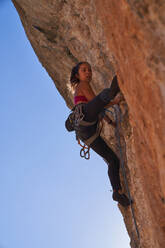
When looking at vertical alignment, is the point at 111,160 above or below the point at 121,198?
above

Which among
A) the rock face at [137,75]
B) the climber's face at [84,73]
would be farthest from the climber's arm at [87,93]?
the rock face at [137,75]

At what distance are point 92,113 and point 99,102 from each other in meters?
0.23

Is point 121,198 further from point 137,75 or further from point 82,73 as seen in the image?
point 137,75

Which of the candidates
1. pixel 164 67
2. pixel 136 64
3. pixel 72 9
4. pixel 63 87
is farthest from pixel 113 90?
pixel 63 87

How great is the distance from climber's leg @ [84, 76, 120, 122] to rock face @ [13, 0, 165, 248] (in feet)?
1.09

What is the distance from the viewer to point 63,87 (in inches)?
257

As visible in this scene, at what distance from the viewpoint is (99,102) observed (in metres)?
3.48

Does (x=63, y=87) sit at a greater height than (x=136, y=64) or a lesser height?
greater

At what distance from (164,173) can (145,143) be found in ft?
1.37

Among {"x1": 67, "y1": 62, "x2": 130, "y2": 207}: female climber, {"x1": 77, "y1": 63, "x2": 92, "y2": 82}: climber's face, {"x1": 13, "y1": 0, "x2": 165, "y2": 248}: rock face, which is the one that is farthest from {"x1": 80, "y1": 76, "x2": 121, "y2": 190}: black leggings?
{"x1": 77, "y1": 63, "x2": 92, "y2": 82}: climber's face

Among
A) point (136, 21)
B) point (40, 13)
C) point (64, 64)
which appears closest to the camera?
point (136, 21)

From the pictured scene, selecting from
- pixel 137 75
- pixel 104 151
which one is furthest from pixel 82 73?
Answer: pixel 137 75

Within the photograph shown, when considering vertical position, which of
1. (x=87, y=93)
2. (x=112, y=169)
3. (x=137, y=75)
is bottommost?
(x=112, y=169)

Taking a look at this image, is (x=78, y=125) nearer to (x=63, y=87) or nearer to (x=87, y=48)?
(x=87, y=48)
